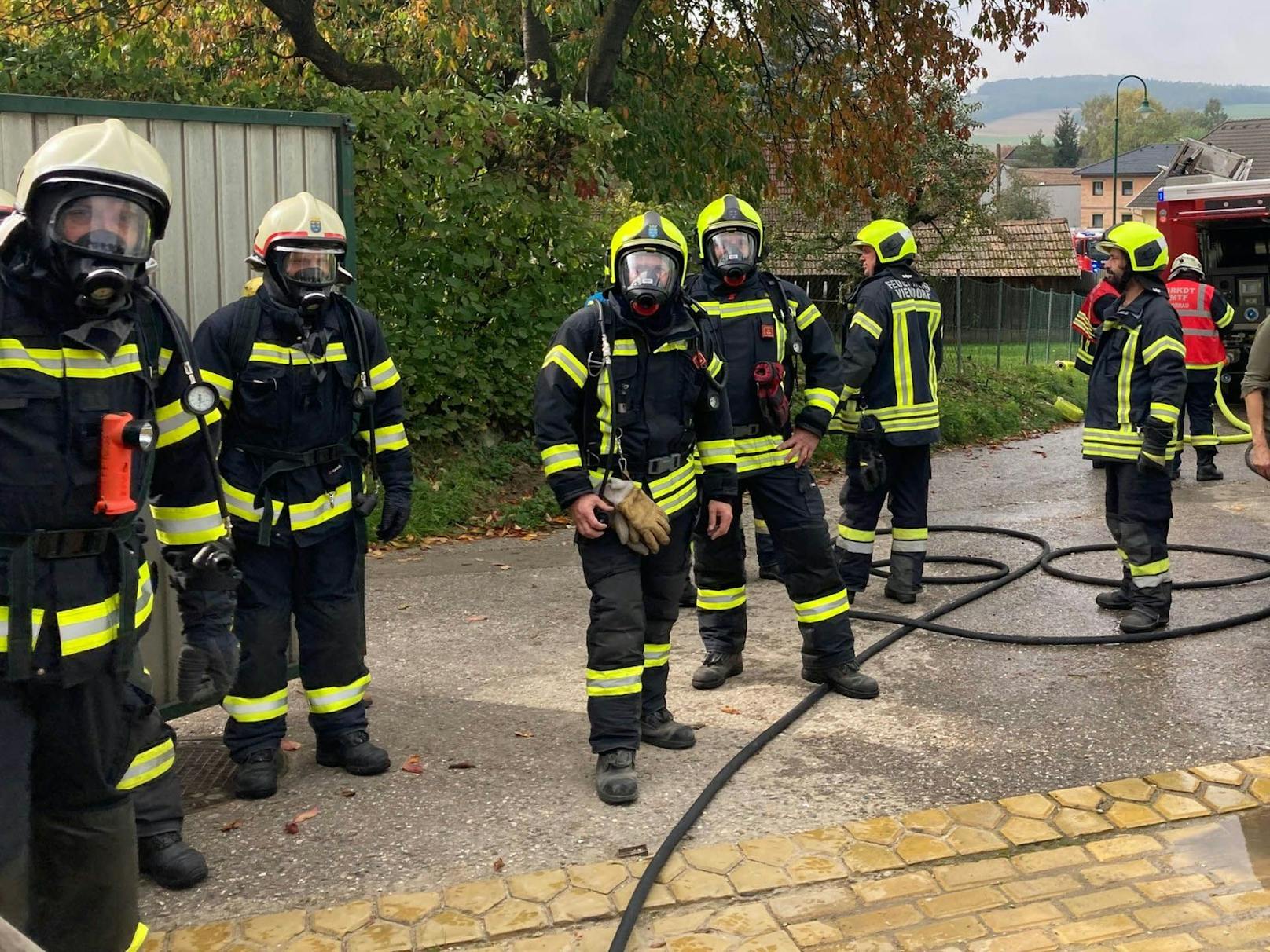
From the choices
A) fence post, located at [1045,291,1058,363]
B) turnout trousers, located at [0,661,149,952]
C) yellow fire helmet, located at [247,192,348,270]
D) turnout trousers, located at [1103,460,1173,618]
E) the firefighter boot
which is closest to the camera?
turnout trousers, located at [0,661,149,952]

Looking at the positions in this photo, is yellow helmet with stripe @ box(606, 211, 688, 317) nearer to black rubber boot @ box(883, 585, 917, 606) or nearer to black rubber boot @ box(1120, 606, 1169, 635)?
black rubber boot @ box(883, 585, 917, 606)

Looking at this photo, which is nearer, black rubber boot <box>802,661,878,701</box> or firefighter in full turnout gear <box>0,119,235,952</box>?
firefighter in full turnout gear <box>0,119,235,952</box>

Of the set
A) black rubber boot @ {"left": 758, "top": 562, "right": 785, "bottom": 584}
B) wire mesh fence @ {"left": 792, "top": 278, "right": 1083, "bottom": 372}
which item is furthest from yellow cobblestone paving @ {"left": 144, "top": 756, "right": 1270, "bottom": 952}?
wire mesh fence @ {"left": 792, "top": 278, "right": 1083, "bottom": 372}

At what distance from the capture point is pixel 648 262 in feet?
15.5

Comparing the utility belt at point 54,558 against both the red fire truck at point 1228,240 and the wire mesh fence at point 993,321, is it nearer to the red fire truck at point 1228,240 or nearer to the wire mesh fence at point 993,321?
the wire mesh fence at point 993,321

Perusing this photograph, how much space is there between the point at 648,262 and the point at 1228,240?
1486 cm

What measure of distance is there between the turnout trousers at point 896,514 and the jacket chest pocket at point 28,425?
4.92 meters

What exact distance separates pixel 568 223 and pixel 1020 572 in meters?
4.50

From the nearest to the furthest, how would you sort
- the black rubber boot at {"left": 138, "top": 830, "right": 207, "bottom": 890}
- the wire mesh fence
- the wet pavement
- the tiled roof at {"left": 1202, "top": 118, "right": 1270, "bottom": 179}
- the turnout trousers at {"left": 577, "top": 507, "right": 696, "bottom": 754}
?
the black rubber boot at {"left": 138, "top": 830, "right": 207, "bottom": 890}
the wet pavement
the turnout trousers at {"left": 577, "top": 507, "right": 696, "bottom": 754}
the wire mesh fence
the tiled roof at {"left": 1202, "top": 118, "right": 1270, "bottom": 179}

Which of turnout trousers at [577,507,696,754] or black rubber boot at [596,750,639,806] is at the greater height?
turnout trousers at [577,507,696,754]

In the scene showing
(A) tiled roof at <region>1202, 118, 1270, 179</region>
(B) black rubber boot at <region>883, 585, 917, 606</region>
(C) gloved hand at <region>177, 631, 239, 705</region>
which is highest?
(A) tiled roof at <region>1202, 118, 1270, 179</region>

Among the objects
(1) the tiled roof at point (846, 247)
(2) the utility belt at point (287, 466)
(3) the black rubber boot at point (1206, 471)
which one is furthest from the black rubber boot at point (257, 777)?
(1) the tiled roof at point (846, 247)

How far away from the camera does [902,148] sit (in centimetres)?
1459

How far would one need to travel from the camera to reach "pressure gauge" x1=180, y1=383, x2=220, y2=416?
10.9 feet
